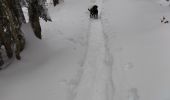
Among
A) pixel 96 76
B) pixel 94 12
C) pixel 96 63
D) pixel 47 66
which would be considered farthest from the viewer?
pixel 94 12

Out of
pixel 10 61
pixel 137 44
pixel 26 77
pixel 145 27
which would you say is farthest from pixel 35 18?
pixel 145 27

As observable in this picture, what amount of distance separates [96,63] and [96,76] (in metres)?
1.25

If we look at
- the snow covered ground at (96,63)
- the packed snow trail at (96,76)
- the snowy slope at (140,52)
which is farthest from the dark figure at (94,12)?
the packed snow trail at (96,76)

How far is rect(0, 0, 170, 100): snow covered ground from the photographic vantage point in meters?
9.04

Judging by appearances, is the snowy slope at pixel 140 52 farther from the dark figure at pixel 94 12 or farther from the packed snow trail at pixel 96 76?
the dark figure at pixel 94 12

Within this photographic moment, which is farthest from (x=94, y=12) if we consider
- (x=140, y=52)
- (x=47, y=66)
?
(x=47, y=66)

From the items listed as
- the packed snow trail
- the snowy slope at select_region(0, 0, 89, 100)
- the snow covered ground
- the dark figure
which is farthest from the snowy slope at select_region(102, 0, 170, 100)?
the snowy slope at select_region(0, 0, 89, 100)

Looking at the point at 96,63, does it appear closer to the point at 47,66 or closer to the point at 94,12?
the point at 47,66

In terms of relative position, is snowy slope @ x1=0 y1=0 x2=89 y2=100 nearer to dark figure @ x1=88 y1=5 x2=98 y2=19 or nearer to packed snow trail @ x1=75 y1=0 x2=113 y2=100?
packed snow trail @ x1=75 y1=0 x2=113 y2=100

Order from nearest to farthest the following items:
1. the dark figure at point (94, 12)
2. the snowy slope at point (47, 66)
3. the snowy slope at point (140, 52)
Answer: the snowy slope at point (140, 52), the snowy slope at point (47, 66), the dark figure at point (94, 12)

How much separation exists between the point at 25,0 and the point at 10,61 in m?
2.56

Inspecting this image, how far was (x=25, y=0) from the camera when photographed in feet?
38.2

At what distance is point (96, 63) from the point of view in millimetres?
11273

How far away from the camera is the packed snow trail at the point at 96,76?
29.5 ft
